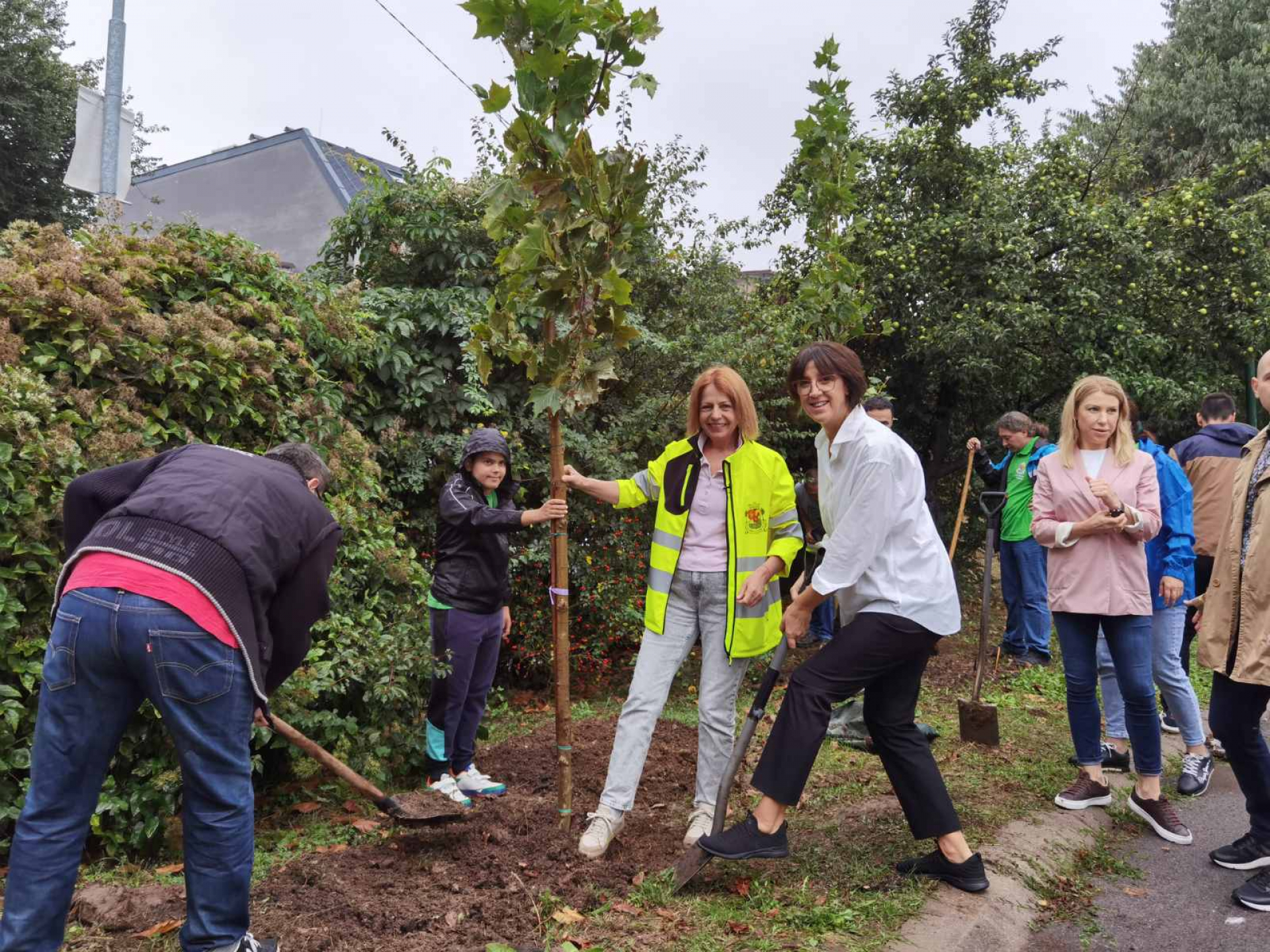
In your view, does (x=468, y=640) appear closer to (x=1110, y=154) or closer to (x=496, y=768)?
(x=496, y=768)

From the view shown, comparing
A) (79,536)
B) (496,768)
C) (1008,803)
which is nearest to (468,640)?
(496,768)

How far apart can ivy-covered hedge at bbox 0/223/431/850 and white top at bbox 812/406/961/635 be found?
2.48m

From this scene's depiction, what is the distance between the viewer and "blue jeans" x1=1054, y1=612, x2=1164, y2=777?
4.32 meters

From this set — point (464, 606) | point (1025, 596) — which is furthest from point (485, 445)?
point (1025, 596)

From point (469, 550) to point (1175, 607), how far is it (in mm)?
3804

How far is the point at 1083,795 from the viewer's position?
4688 millimetres

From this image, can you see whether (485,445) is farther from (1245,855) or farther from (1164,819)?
(1245,855)

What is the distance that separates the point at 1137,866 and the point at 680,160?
7.37 meters

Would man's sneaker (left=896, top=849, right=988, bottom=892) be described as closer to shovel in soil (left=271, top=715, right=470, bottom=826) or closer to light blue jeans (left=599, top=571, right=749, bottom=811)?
light blue jeans (left=599, top=571, right=749, bottom=811)

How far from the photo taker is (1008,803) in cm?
464

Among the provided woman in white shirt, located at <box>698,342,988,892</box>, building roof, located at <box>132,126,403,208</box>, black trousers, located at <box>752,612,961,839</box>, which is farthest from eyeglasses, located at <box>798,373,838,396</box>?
building roof, located at <box>132,126,403,208</box>

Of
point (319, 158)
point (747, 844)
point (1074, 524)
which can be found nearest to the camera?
point (747, 844)

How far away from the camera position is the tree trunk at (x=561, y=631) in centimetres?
Answer: 405

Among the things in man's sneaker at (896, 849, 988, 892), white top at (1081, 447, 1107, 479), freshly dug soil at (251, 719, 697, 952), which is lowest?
freshly dug soil at (251, 719, 697, 952)
